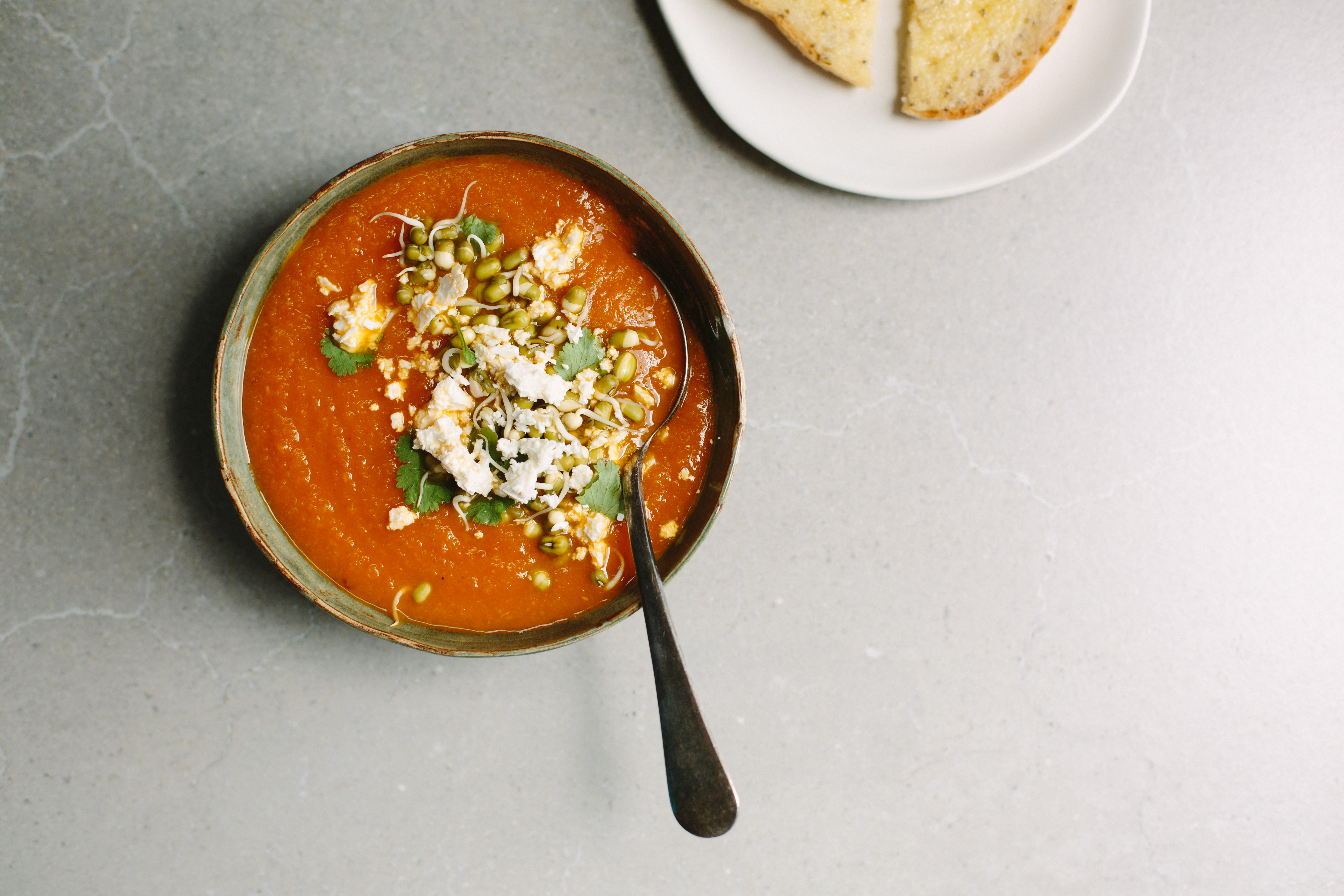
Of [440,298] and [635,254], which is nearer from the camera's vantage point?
[440,298]

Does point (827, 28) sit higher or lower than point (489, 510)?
higher

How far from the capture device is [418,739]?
7.12 feet

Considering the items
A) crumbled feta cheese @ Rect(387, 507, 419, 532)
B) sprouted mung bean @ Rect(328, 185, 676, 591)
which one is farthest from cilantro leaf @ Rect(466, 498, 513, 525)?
crumbled feta cheese @ Rect(387, 507, 419, 532)

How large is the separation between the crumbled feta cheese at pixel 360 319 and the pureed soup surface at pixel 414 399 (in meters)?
0.01

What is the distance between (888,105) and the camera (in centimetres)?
219

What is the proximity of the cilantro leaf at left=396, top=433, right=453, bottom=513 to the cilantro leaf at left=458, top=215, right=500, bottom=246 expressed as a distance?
1.55 ft

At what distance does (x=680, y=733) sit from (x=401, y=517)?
0.79 m

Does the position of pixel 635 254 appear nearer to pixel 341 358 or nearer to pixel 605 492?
pixel 605 492

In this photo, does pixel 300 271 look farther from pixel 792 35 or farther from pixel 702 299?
pixel 792 35

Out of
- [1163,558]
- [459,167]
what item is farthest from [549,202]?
[1163,558]

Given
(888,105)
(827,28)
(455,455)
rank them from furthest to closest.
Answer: (888,105)
(827,28)
(455,455)

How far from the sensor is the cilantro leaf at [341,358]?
1.76 m

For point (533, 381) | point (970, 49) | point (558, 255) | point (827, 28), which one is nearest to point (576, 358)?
point (533, 381)

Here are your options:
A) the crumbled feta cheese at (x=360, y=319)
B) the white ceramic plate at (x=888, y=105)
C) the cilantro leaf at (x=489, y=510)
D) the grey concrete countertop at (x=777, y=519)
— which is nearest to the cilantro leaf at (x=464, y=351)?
the crumbled feta cheese at (x=360, y=319)
